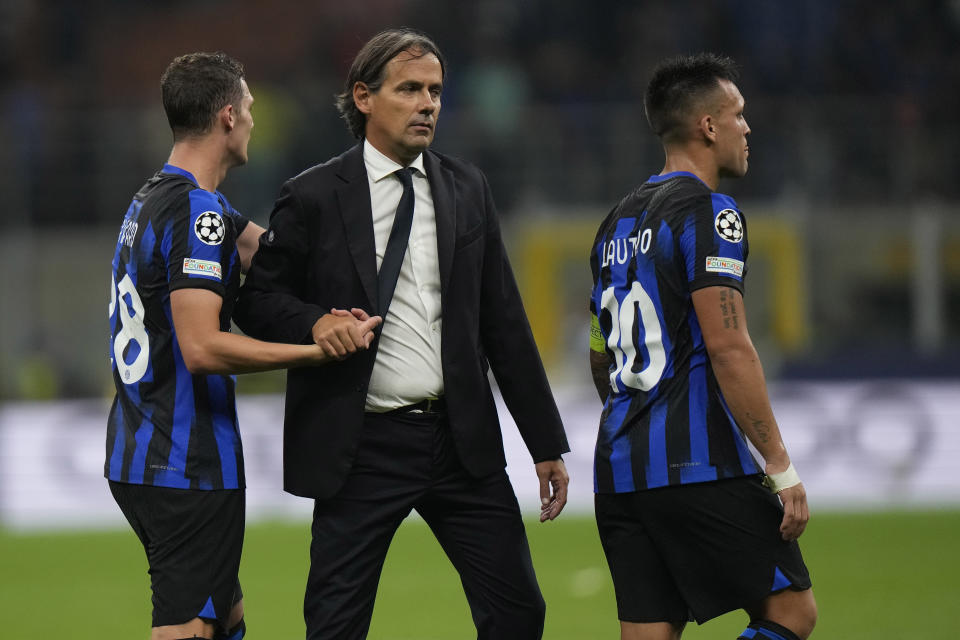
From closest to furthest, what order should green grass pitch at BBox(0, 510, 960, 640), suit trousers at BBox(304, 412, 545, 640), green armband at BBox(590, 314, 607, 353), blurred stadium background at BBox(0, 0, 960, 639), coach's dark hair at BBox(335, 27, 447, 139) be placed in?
suit trousers at BBox(304, 412, 545, 640), coach's dark hair at BBox(335, 27, 447, 139), green armband at BBox(590, 314, 607, 353), green grass pitch at BBox(0, 510, 960, 640), blurred stadium background at BBox(0, 0, 960, 639)

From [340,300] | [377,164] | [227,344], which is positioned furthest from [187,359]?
[377,164]

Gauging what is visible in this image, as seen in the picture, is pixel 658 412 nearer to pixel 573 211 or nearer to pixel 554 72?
pixel 573 211

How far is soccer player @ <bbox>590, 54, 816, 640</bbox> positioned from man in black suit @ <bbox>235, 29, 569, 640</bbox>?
38 centimetres

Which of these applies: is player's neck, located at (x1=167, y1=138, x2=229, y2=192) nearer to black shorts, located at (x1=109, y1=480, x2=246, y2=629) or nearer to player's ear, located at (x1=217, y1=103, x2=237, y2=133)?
player's ear, located at (x1=217, y1=103, x2=237, y2=133)

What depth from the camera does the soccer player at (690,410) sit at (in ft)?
12.0

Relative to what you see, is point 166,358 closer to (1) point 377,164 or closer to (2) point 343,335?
(2) point 343,335

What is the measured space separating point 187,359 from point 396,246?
72 centimetres

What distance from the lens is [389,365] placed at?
3.95 metres

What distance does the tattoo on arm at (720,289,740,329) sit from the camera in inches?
144

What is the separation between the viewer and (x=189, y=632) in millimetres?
3693

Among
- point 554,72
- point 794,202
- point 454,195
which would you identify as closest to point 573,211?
point 794,202

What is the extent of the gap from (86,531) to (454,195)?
8283 millimetres

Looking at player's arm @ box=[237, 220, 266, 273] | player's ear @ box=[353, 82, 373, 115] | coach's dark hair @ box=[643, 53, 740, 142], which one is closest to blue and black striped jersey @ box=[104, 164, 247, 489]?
player's arm @ box=[237, 220, 266, 273]

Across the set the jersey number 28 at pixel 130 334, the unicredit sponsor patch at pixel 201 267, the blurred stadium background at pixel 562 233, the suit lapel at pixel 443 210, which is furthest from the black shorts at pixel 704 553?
the blurred stadium background at pixel 562 233
